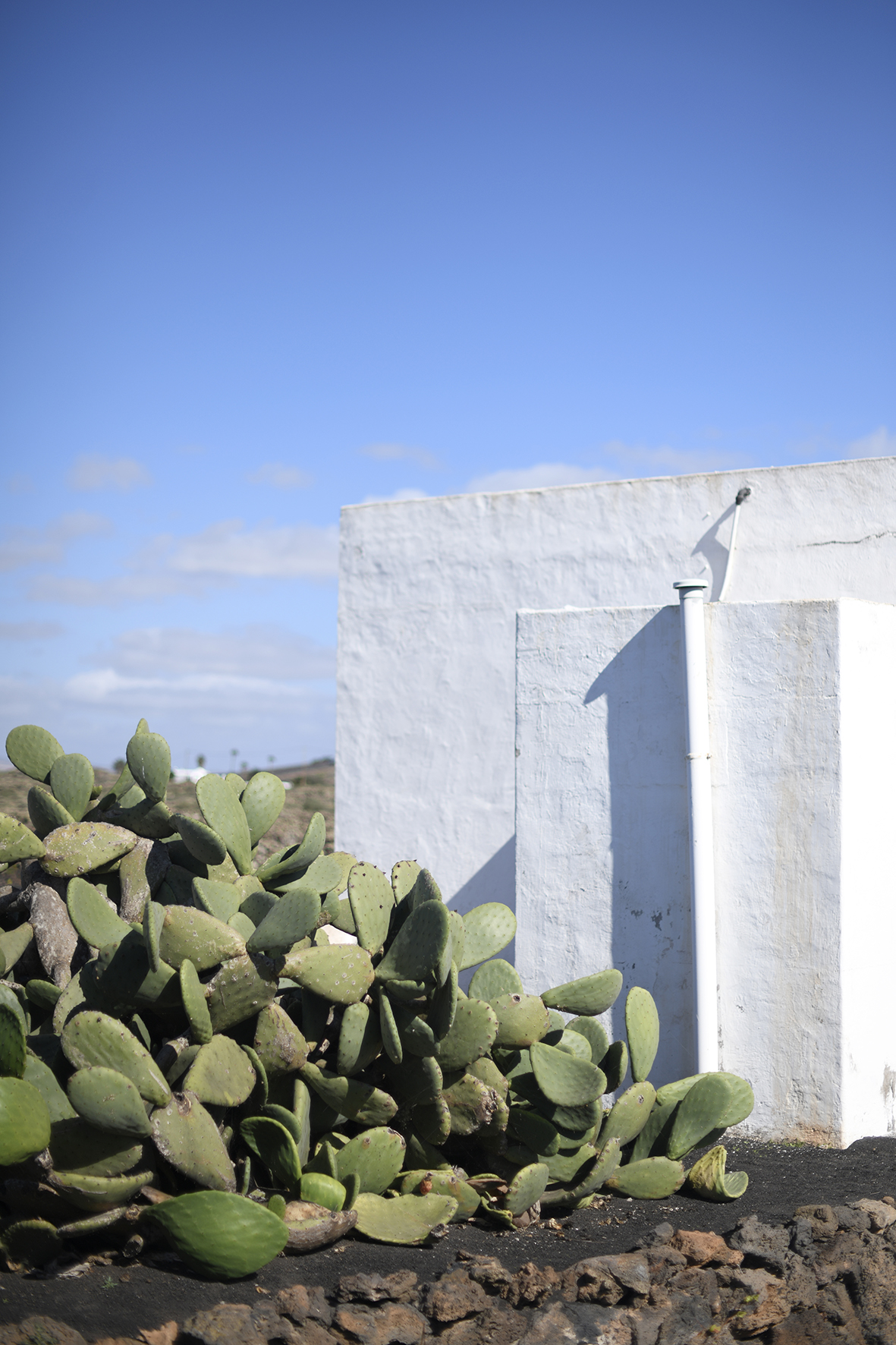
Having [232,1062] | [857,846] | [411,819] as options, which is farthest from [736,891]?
[411,819]

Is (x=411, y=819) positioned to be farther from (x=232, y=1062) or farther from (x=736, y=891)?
(x=232, y=1062)

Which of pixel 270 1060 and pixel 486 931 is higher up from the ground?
pixel 486 931

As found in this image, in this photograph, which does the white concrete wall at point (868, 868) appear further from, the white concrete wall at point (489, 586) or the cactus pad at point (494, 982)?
the white concrete wall at point (489, 586)

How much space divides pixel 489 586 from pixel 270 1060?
19.1 ft

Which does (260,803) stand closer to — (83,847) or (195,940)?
(83,847)

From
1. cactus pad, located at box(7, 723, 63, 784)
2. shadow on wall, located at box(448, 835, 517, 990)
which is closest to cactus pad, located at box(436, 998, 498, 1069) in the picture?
cactus pad, located at box(7, 723, 63, 784)

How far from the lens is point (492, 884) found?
8.92m

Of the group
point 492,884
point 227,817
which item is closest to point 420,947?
point 227,817

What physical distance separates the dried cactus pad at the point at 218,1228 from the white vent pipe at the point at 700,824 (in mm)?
2920

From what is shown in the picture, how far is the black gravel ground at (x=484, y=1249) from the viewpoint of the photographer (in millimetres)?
3555

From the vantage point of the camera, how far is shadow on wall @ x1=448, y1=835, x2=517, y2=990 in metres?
8.88

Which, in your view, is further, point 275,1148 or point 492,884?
point 492,884

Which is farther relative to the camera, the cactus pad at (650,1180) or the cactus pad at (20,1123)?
the cactus pad at (650,1180)

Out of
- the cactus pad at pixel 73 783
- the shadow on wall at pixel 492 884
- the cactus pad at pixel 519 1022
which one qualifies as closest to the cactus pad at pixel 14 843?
the cactus pad at pixel 73 783
